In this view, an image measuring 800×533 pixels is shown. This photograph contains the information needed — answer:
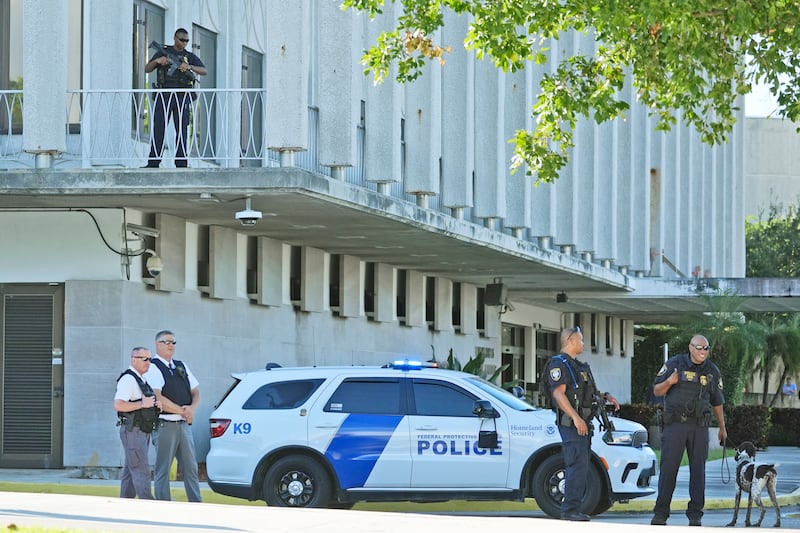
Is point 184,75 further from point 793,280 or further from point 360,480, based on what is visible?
point 793,280

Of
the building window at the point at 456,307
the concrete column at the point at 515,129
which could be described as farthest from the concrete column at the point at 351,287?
the building window at the point at 456,307

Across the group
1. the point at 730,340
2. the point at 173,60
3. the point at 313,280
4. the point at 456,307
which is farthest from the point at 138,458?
the point at 730,340

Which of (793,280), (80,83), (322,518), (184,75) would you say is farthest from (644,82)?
(793,280)

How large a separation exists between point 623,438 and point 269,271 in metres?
10.2

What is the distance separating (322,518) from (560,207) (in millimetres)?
21819

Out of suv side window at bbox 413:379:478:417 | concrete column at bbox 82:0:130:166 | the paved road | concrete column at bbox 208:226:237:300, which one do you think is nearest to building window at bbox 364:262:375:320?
concrete column at bbox 208:226:237:300

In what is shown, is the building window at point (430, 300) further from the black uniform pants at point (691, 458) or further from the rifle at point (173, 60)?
the black uniform pants at point (691, 458)

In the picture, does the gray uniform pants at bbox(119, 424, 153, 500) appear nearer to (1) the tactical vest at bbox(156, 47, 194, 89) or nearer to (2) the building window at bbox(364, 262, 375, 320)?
(1) the tactical vest at bbox(156, 47, 194, 89)

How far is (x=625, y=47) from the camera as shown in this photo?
19.4 meters

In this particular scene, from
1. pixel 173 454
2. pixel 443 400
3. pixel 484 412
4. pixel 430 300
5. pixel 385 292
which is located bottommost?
pixel 173 454

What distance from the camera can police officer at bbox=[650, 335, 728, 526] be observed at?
15.1m

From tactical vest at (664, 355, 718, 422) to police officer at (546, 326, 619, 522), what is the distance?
4.28 feet

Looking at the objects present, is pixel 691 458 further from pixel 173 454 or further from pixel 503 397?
pixel 173 454

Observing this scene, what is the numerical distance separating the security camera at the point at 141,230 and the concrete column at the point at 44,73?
236 cm
